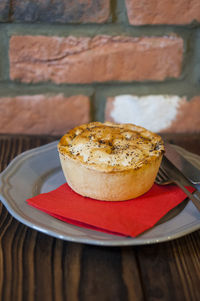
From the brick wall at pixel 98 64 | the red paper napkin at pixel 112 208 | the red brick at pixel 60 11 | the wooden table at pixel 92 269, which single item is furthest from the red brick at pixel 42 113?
the wooden table at pixel 92 269

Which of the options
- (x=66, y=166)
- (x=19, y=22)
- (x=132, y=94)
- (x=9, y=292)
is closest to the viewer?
(x=9, y=292)

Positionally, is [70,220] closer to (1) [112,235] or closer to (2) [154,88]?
(1) [112,235]

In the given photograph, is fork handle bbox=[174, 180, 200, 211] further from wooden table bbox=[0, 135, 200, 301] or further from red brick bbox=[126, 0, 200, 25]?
red brick bbox=[126, 0, 200, 25]

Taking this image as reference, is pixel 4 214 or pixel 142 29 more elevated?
pixel 142 29

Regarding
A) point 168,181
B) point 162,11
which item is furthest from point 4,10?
point 168,181

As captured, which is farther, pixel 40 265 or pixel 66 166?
pixel 66 166

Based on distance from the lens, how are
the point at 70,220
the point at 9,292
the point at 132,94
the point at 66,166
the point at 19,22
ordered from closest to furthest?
the point at 9,292, the point at 70,220, the point at 66,166, the point at 19,22, the point at 132,94

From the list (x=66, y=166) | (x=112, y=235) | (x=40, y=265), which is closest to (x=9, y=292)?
(x=40, y=265)
